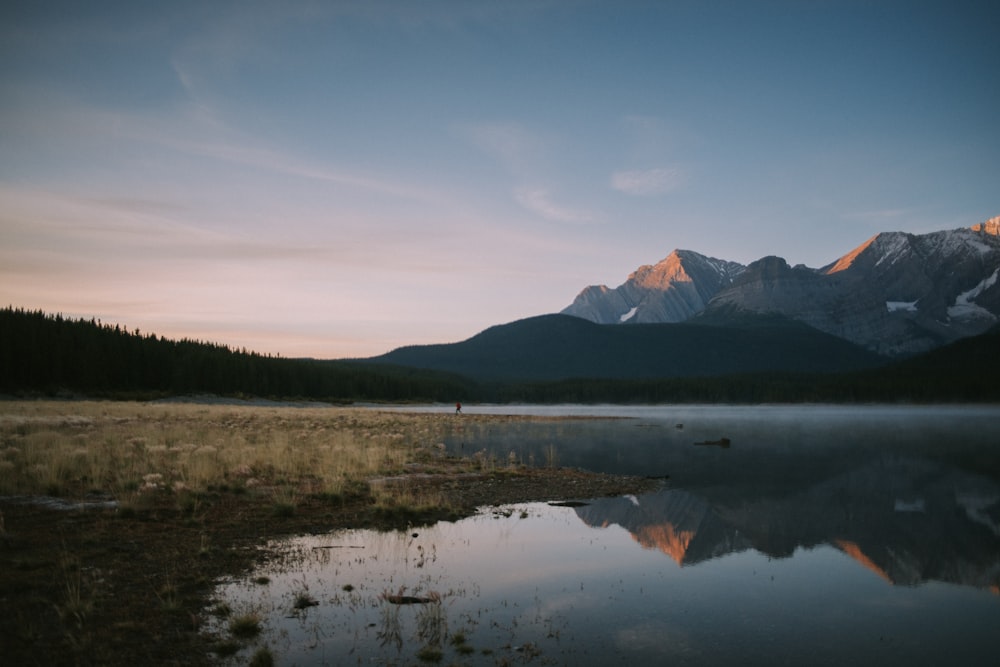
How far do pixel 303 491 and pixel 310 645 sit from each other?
13.0 metres

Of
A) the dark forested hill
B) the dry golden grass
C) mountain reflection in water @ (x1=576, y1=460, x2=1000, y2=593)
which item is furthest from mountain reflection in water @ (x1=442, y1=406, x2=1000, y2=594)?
the dark forested hill

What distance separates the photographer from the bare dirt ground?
8445 mm

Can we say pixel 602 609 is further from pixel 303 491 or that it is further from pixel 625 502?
pixel 303 491

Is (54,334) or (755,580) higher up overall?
(54,334)

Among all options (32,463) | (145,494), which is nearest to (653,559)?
(145,494)

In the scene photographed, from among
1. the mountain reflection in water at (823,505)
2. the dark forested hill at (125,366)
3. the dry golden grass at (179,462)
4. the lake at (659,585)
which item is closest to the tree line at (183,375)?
the dark forested hill at (125,366)

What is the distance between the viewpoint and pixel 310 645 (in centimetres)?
901

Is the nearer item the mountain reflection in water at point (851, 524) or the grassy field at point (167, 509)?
the grassy field at point (167, 509)

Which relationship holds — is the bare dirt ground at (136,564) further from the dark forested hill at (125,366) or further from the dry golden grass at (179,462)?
the dark forested hill at (125,366)

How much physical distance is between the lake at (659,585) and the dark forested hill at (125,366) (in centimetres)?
8257

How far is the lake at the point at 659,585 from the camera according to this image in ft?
30.6

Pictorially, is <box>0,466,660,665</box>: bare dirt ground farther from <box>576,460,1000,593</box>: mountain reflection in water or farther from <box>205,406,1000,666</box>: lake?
<box>576,460,1000,593</box>: mountain reflection in water

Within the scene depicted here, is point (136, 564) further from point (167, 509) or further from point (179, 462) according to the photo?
point (179, 462)

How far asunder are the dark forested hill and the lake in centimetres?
8257
